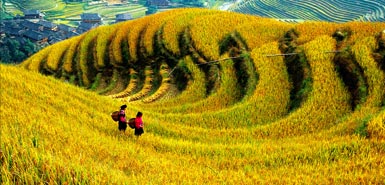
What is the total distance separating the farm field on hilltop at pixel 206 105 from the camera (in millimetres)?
5004

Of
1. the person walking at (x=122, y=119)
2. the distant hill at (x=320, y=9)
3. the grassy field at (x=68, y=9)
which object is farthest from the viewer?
the grassy field at (x=68, y=9)

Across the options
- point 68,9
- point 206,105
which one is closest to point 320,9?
point 68,9

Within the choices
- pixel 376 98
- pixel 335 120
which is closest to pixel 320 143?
pixel 335 120

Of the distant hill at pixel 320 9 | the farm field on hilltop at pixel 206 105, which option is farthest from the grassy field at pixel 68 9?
the farm field on hilltop at pixel 206 105

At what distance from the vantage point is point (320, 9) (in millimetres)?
55406

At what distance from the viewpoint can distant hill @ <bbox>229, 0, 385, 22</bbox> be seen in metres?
49.8

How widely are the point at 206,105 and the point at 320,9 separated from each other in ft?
161

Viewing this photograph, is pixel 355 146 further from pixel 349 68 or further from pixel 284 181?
pixel 349 68

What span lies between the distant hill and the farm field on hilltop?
3691 centimetres

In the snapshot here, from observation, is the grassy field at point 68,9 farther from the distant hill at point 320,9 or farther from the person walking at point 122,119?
the person walking at point 122,119

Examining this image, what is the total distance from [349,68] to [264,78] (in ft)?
7.81

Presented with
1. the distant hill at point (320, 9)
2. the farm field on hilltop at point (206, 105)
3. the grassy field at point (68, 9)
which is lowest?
the farm field on hilltop at point (206, 105)

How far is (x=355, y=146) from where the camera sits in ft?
20.2

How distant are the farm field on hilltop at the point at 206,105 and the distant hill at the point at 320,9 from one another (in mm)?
36908
